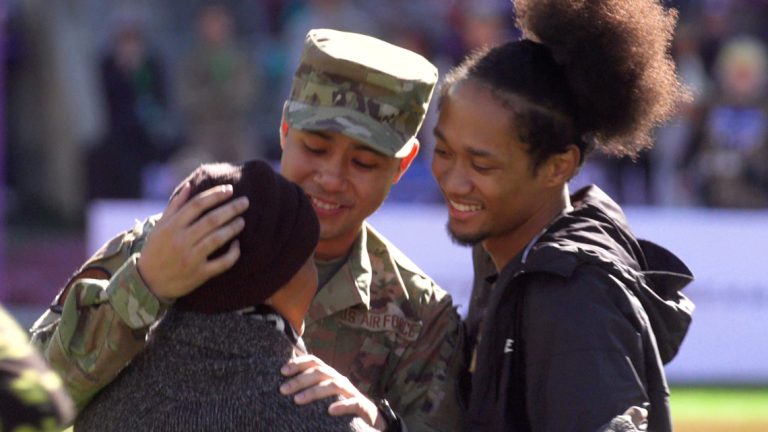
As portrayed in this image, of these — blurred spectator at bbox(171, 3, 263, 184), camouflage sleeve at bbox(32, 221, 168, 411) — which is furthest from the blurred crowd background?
camouflage sleeve at bbox(32, 221, 168, 411)

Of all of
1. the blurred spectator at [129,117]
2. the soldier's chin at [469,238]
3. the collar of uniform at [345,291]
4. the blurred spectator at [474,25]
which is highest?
the soldier's chin at [469,238]

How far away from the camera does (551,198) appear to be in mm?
3693

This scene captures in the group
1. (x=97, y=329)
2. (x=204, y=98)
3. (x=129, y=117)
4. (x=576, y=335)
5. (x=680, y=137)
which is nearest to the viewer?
(x=97, y=329)

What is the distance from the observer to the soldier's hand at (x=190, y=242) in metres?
2.53

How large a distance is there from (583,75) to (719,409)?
6723 millimetres

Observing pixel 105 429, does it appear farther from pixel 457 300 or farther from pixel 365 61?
pixel 457 300

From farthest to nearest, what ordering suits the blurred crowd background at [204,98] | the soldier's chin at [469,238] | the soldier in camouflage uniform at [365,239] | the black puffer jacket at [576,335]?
the blurred crowd background at [204,98], the soldier's chin at [469,238], the soldier in camouflage uniform at [365,239], the black puffer jacket at [576,335]

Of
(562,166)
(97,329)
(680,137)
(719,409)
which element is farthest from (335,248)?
(680,137)

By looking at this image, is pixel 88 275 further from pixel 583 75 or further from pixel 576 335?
pixel 583 75

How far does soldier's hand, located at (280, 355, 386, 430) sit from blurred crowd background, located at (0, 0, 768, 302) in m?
9.51

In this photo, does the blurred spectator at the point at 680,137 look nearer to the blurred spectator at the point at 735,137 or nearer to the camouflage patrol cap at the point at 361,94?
the blurred spectator at the point at 735,137

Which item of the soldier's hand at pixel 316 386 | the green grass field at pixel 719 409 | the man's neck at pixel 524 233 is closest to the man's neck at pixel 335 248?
the man's neck at pixel 524 233

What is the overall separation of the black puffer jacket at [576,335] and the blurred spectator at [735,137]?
32.5 ft

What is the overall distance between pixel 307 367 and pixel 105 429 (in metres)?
0.40
